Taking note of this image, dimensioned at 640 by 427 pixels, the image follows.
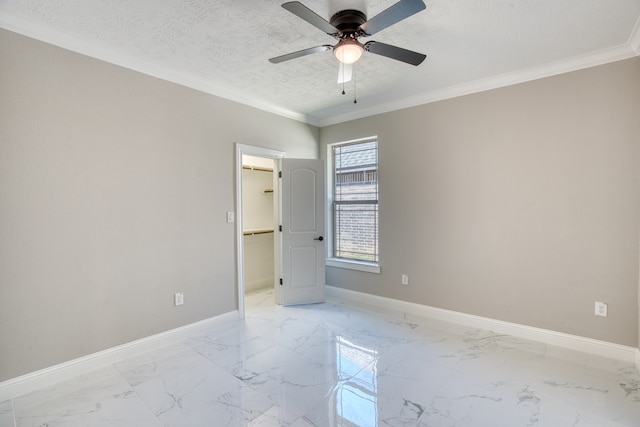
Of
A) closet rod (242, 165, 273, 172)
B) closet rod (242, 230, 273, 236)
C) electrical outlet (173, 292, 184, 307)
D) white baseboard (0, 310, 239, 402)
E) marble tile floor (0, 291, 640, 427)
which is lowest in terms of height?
marble tile floor (0, 291, 640, 427)

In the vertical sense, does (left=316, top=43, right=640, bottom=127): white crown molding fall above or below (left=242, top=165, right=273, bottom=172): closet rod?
above

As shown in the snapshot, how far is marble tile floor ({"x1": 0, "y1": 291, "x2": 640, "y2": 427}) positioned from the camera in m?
1.92

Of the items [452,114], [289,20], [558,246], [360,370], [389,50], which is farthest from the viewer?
[452,114]

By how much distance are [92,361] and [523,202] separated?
415 centimetres

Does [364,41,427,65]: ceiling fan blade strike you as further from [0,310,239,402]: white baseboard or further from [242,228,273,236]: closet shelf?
[242,228,273,236]: closet shelf

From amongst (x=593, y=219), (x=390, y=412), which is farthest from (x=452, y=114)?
(x=390, y=412)

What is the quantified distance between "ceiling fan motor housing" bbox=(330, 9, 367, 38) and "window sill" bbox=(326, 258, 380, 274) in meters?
2.88

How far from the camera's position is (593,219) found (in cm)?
271

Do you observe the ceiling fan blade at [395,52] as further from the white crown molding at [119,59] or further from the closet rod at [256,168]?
the closet rod at [256,168]

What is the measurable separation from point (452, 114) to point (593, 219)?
167 centimetres

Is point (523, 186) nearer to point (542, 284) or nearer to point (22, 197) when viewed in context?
point (542, 284)

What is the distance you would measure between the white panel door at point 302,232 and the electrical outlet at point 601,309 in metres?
2.92

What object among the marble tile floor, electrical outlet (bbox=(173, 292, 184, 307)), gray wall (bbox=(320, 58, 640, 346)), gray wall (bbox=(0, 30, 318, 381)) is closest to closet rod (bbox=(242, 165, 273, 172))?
gray wall (bbox=(0, 30, 318, 381))

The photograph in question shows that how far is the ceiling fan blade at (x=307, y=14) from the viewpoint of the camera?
1.57 meters
